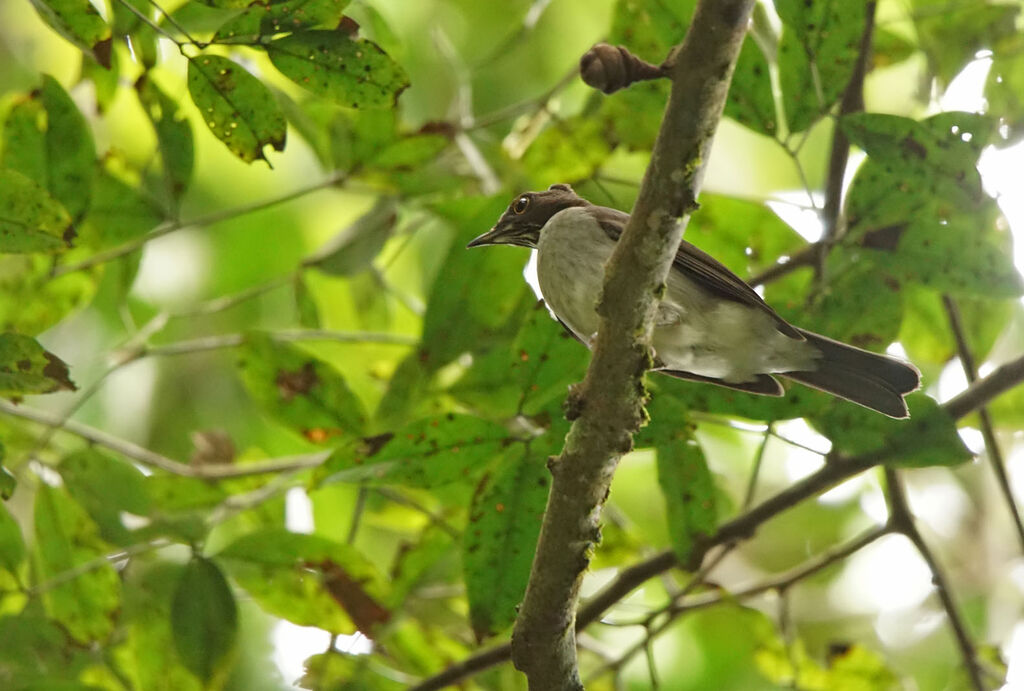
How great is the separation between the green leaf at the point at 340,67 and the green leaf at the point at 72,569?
1.52m

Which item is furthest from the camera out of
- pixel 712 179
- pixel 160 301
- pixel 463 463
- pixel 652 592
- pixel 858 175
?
pixel 712 179

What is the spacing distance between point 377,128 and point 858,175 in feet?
5.07

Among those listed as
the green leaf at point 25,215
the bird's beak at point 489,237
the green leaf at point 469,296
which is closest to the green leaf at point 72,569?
the green leaf at point 25,215

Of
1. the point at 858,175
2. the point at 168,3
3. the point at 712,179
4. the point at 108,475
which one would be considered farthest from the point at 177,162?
the point at 712,179

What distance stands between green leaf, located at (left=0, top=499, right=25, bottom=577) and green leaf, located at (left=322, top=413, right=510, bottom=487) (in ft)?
3.00

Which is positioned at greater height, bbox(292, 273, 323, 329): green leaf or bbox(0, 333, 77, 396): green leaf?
bbox(292, 273, 323, 329): green leaf

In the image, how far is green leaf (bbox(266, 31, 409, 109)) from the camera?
8.55ft

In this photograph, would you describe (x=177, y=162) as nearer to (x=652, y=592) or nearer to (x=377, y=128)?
(x=377, y=128)

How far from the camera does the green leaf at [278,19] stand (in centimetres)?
253

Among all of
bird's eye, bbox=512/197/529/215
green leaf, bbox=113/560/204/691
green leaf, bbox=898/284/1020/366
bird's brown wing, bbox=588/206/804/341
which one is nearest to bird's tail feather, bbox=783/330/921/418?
bird's brown wing, bbox=588/206/804/341

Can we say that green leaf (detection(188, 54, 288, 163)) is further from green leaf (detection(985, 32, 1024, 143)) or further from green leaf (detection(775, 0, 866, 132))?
green leaf (detection(985, 32, 1024, 143))

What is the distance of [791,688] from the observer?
13.2 feet

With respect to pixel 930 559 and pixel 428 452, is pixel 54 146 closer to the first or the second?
pixel 428 452

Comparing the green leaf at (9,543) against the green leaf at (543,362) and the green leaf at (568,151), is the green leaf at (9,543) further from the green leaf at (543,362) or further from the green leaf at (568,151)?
the green leaf at (568,151)
